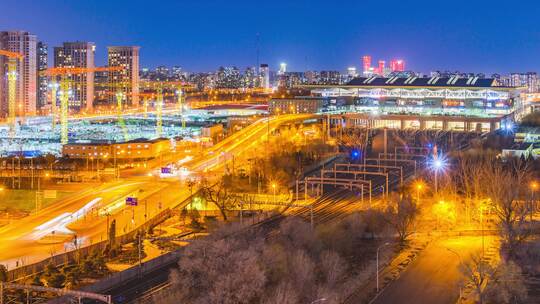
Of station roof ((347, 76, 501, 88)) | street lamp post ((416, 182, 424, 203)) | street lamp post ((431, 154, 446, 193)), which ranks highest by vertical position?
station roof ((347, 76, 501, 88))

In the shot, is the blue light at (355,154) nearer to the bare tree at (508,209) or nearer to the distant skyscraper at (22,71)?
the bare tree at (508,209)

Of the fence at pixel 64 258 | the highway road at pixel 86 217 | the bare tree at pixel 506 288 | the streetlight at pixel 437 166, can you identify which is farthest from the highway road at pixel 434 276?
the highway road at pixel 86 217

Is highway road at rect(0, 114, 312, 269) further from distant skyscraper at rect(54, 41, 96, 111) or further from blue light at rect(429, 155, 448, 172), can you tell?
distant skyscraper at rect(54, 41, 96, 111)

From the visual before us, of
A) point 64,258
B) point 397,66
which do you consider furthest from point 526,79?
point 64,258

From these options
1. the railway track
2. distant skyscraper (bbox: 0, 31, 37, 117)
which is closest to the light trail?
the railway track

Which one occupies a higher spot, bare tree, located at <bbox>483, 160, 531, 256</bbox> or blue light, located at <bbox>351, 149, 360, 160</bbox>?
blue light, located at <bbox>351, 149, 360, 160</bbox>
